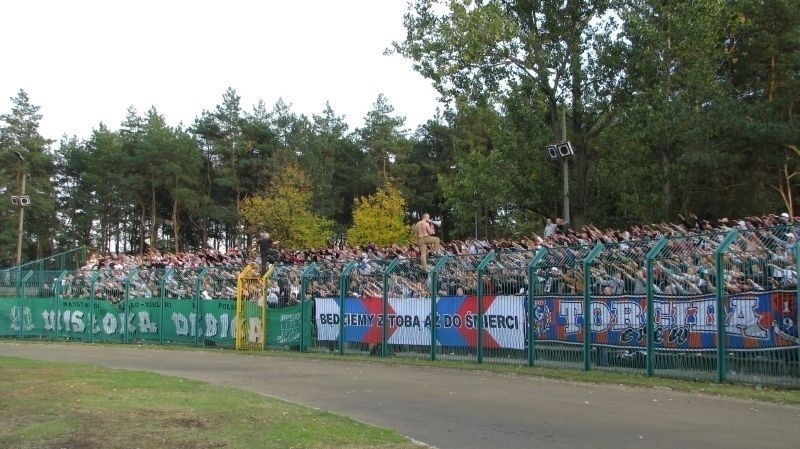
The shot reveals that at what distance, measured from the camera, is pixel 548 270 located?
16172 mm

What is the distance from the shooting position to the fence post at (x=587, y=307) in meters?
15.2

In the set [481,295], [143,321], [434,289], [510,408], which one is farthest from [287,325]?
[510,408]

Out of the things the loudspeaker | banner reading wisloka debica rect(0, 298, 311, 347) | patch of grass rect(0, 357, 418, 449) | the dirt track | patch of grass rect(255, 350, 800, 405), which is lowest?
the dirt track

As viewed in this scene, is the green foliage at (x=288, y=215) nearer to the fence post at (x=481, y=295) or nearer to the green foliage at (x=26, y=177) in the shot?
the green foliage at (x=26, y=177)

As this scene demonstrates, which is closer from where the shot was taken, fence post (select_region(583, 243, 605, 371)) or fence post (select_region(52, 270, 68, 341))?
fence post (select_region(583, 243, 605, 371))

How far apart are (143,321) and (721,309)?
19.3m

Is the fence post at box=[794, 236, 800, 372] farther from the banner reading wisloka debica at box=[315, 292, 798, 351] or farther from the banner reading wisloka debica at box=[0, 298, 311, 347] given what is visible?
the banner reading wisloka debica at box=[0, 298, 311, 347]

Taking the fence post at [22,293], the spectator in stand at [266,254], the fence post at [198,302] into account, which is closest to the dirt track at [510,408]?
the spectator in stand at [266,254]

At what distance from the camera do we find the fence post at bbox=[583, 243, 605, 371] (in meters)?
15.2

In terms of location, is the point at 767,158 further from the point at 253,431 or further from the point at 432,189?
the point at 432,189

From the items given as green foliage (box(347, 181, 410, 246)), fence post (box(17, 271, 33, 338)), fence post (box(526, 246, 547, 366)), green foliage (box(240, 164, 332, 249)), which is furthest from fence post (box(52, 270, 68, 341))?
green foliage (box(347, 181, 410, 246))

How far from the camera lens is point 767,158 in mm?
28656

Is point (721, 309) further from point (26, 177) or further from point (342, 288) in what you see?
point (26, 177)

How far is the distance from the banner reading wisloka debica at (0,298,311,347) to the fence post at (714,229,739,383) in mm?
11615
